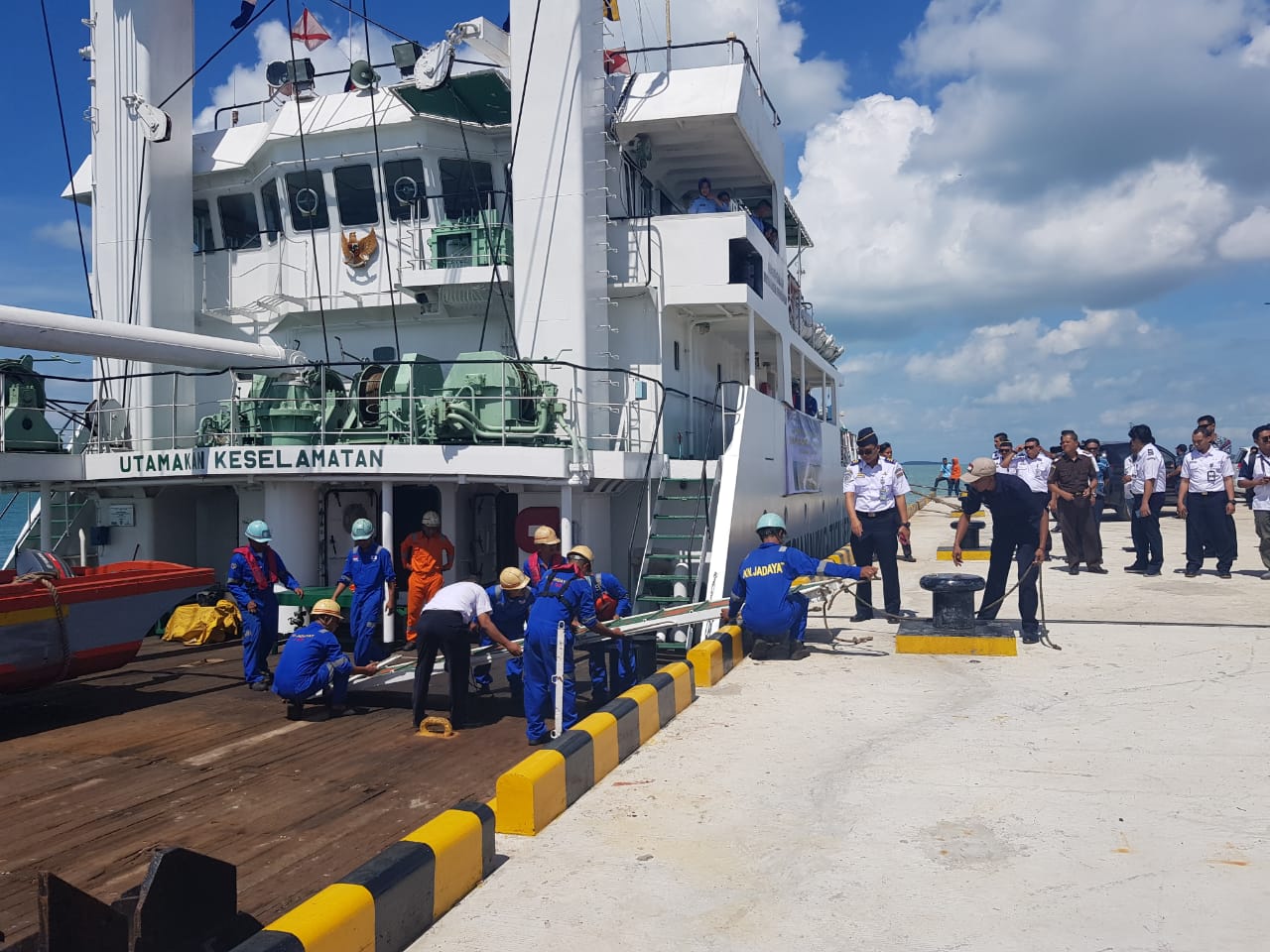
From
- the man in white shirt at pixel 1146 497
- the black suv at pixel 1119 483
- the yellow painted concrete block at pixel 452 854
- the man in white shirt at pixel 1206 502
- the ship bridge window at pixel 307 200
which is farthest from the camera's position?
the black suv at pixel 1119 483

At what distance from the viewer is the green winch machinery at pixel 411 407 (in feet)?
33.7

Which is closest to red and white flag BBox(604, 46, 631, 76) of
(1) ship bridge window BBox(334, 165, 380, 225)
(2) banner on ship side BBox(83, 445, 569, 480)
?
(1) ship bridge window BBox(334, 165, 380, 225)

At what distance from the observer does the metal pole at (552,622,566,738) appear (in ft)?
20.2

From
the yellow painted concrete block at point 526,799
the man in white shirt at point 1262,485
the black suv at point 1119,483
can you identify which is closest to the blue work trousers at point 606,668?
the yellow painted concrete block at point 526,799

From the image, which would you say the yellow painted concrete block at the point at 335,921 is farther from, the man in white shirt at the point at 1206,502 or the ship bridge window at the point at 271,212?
the ship bridge window at the point at 271,212

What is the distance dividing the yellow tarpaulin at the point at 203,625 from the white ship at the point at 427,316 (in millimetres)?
1210

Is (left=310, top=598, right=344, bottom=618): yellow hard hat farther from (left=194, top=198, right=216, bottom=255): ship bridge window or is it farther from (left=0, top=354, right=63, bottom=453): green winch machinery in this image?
(left=194, top=198, right=216, bottom=255): ship bridge window

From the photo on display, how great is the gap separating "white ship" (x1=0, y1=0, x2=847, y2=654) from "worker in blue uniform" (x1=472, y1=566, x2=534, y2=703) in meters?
2.30

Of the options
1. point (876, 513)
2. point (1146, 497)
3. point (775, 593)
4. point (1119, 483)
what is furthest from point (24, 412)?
point (1119, 483)

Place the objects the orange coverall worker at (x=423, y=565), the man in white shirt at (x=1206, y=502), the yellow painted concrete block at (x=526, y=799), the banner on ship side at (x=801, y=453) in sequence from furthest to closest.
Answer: the banner on ship side at (x=801, y=453), the man in white shirt at (x=1206, y=502), the orange coverall worker at (x=423, y=565), the yellow painted concrete block at (x=526, y=799)

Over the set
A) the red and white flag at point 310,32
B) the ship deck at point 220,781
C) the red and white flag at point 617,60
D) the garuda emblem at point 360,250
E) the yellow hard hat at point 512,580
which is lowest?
the ship deck at point 220,781

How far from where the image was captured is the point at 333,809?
17.5 ft

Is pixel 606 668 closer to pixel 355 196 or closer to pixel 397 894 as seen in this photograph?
pixel 397 894

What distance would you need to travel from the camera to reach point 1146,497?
1227 cm
